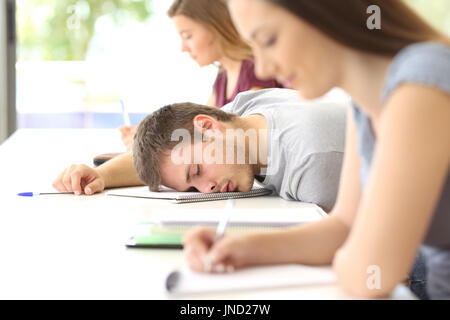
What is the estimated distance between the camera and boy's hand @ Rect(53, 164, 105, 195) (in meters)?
1.55

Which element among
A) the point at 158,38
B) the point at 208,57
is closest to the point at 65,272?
the point at 208,57

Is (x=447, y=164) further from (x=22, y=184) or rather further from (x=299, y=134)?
(x=22, y=184)

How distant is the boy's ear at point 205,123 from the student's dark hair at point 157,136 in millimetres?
13

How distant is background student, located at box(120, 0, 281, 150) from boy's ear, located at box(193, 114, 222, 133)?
837mm

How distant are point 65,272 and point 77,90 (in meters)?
4.15

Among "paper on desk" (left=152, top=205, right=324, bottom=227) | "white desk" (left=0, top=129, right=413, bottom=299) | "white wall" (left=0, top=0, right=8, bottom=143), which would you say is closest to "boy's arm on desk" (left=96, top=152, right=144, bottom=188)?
"white desk" (left=0, top=129, right=413, bottom=299)

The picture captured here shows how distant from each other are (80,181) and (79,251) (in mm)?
574

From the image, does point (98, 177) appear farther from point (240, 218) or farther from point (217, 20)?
point (217, 20)

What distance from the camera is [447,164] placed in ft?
2.08

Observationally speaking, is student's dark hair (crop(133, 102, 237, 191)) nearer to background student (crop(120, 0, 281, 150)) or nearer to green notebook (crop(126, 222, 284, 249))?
green notebook (crop(126, 222, 284, 249))

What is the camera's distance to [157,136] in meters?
1.44

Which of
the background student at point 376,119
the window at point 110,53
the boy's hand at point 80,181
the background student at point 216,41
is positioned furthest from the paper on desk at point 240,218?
the window at point 110,53

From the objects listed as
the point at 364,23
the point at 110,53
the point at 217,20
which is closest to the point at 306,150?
the point at 364,23

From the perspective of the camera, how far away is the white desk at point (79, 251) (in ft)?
2.64
